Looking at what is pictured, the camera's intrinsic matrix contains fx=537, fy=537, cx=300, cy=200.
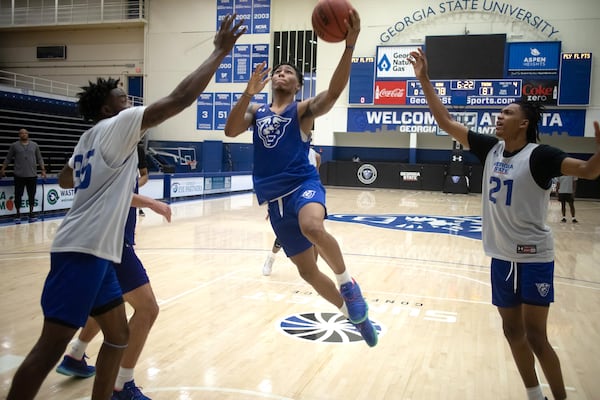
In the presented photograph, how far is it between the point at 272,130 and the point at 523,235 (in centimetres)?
176

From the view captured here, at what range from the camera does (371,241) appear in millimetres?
9969

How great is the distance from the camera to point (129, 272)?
126 inches

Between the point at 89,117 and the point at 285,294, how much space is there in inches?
147

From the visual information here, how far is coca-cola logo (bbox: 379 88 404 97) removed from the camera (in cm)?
2284

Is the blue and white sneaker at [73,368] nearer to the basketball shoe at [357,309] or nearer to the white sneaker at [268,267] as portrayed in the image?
the basketball shoe at [357,309]

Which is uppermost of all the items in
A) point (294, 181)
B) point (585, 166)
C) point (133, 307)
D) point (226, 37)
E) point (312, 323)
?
→ point (226, 37)

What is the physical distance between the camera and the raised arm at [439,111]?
11.5ft

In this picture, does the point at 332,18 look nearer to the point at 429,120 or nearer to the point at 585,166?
the point at 585,166

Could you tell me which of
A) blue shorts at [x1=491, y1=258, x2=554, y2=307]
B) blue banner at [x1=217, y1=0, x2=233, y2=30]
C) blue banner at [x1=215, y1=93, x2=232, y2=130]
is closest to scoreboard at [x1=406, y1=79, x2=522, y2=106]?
blue banner at [x1=215, y1=93, x2=232, y2=130]

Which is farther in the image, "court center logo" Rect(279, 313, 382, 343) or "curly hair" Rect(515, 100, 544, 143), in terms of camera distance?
"court center logo" Rect(279, 313, 382, 343)

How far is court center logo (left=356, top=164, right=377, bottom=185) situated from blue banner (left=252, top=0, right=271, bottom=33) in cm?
768

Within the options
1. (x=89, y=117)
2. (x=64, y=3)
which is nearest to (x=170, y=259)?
(x=89, y=117)

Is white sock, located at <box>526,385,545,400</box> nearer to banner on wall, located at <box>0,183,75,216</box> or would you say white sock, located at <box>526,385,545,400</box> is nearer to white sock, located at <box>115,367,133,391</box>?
white sock, located at <box>115,367,133,391</box>

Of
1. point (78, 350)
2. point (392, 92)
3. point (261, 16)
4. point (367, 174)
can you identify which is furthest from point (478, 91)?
point (78, 350)
